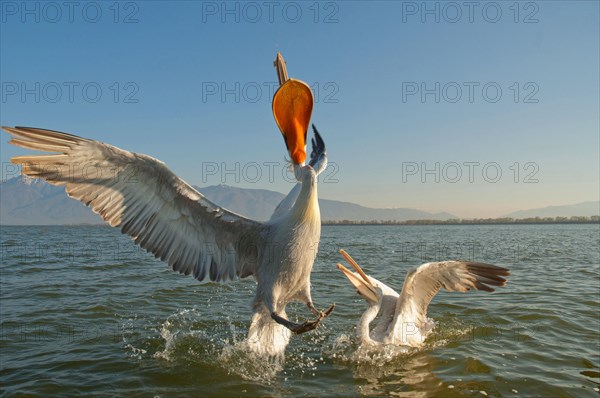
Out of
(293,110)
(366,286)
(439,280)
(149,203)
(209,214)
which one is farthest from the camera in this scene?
(366,286)

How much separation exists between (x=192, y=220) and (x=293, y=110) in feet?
5.29

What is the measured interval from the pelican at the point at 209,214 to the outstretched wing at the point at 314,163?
11mm

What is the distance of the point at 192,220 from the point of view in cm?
482

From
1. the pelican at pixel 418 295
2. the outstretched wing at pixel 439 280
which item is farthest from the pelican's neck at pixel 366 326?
the outstretched wing at pixel 439 280

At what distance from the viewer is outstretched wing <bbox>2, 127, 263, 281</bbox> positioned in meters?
4.12

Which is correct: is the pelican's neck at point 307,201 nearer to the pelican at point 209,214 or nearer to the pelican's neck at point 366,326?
the pelican at point 209,214

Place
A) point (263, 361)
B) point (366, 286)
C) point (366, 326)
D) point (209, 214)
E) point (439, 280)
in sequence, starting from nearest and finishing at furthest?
point (209, 214)
point (263, 361)
point (366, 326)
point (439, 280)
point (366, 286)

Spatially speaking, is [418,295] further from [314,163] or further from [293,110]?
[293,110]

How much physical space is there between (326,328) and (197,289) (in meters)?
4.05

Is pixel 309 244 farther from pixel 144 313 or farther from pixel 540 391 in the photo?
pixel 144 313

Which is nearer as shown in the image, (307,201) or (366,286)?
(307,201)

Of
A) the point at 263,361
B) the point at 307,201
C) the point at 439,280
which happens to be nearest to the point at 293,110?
the point at 307,201

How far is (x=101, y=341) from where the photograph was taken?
20.0 feet

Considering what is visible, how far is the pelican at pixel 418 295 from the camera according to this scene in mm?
5730
